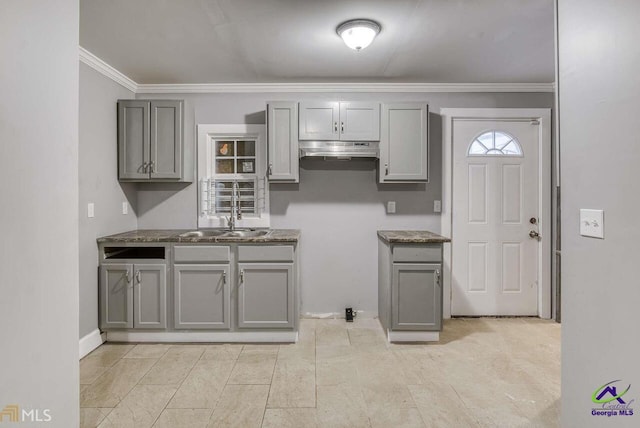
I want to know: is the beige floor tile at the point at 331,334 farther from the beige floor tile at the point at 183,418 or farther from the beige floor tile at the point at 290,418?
the beige floor tile at the point at 183,418

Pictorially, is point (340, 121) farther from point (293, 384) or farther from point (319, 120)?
point (293, 384)

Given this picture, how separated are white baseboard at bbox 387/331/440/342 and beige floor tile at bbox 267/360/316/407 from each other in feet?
2.62

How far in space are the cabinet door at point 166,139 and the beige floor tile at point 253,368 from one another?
6.02 feet

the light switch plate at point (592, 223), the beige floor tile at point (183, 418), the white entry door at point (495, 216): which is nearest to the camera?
the light switch plate at point (592, 223)

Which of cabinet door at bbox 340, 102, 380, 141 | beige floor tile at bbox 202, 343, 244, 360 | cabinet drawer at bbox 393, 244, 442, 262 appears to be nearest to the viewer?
beige floor tile at bbox 202, 343, 244, 360

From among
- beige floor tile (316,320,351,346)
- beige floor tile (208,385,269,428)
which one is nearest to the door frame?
beige floor tile (316,320,351,346)

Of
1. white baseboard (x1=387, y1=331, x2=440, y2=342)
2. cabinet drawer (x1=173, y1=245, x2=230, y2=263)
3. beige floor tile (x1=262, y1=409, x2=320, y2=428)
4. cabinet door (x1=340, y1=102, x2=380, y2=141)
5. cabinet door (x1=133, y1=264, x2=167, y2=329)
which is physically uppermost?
cabinet door (x1=340, y1=102, x2=380, y2=141)

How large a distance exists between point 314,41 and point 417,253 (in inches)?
76.2

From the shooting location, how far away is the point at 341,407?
202cm

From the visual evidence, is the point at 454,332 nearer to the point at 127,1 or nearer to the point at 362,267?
the point at 362,267

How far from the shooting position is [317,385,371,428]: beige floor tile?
6.18 ft

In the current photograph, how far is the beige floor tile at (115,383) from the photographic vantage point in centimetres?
208

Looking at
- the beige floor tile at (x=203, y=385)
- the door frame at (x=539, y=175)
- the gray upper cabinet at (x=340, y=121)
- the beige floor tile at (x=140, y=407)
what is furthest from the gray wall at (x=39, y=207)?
the door frame at (x=539, y=175)

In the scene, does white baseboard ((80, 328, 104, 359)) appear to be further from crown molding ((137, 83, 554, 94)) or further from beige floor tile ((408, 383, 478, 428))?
beige floor tile ((408, 383, 478, 428))
